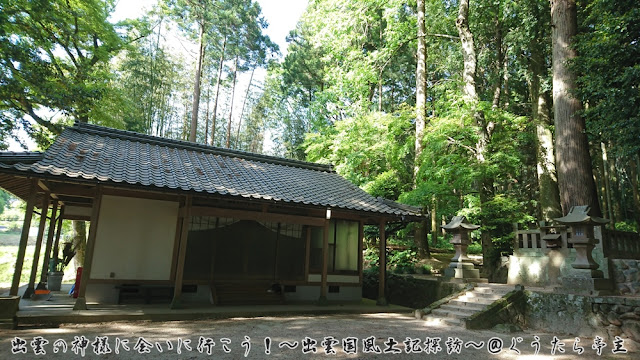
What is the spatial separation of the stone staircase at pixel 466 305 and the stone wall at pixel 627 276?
2200 mm

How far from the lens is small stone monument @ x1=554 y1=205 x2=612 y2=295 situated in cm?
732

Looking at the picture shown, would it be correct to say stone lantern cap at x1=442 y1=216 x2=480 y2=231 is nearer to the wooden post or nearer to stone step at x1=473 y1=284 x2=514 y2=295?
stone step at x1=473 y1=284 x2=514 y2=295

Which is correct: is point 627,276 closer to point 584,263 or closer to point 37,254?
point 584,263

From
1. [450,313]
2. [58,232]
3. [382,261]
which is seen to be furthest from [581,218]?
[58,232]

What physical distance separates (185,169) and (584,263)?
375 inches

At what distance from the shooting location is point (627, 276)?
7.77 m

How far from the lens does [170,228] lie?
8852 mm

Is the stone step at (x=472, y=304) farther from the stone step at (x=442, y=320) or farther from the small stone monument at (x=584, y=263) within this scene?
the small stone monument at (x=584, y=263)

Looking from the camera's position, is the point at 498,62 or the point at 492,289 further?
the point at 498,62

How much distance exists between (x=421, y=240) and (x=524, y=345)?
29.9 ft

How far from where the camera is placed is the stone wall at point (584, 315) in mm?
6312

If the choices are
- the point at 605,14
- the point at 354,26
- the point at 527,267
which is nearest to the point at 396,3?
the point at 354,26

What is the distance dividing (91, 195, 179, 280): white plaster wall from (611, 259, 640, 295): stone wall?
10679 mm

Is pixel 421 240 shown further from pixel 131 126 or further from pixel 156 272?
pixel 131 126
